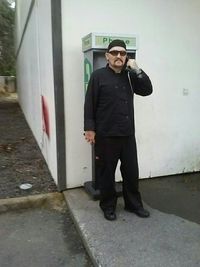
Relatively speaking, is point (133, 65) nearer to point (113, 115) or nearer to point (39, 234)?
point (113, 115)

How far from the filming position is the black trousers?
12.5ft

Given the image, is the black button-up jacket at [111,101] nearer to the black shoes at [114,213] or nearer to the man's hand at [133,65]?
the man's hand at [133,65]

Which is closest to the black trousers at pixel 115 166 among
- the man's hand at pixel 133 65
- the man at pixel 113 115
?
the man at pixel 113 115

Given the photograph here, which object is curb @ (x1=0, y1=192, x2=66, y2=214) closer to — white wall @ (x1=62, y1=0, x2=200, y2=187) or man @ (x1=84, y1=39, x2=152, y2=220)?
white wall @ (x1=62, y1=0, x2=200, y2=187)

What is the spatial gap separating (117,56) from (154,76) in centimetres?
140

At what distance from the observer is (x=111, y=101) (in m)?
3.70

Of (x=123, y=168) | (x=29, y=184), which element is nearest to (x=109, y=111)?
(x=123, y=168)

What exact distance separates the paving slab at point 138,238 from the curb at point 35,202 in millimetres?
478

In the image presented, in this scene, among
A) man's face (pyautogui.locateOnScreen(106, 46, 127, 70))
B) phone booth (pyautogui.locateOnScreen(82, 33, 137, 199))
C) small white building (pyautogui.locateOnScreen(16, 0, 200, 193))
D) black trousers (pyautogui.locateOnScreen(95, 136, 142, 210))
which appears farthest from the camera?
small white building (pyautogui.locateOnScreen(16, 0, 200, 193))

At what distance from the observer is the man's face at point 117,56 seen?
362 centimetres

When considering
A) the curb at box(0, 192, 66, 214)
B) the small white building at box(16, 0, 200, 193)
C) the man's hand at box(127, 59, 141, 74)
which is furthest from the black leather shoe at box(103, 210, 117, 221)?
the man's hand at box(127, 59, 141, 74)

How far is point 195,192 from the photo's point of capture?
468cm

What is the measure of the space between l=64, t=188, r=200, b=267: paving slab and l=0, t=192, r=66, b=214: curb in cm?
48

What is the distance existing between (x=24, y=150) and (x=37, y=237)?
3.70 m
